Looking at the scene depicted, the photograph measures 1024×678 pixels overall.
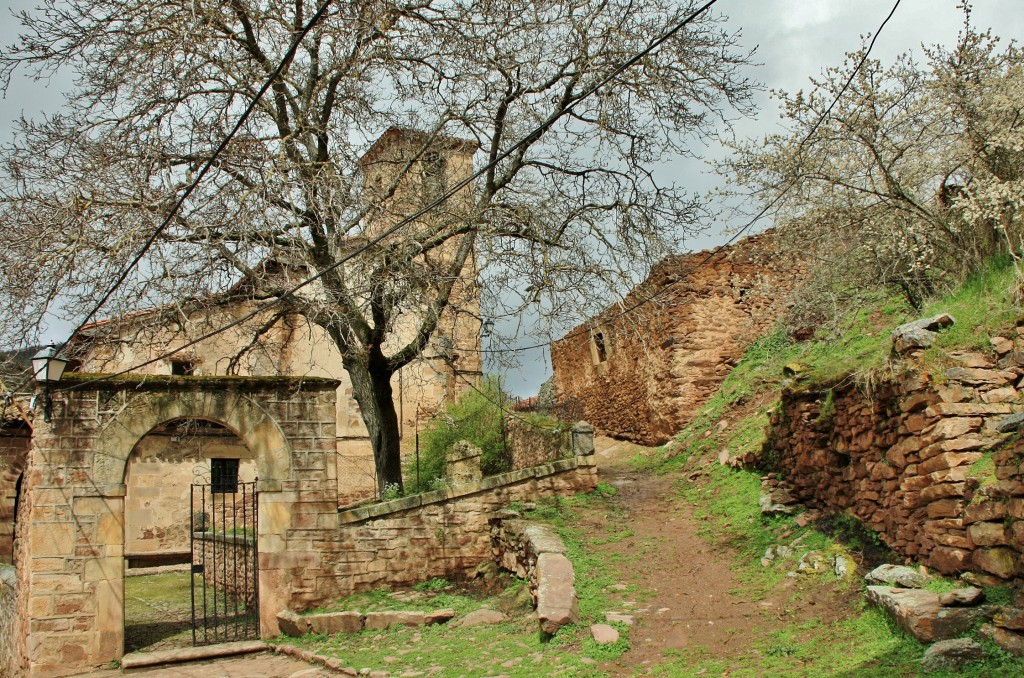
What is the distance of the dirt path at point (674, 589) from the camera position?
6711 mm

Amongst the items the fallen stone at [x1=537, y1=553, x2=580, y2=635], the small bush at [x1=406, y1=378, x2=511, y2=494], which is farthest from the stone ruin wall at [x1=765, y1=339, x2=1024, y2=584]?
the small bush at [x1=406, y1=378, x2=511, y2=494]

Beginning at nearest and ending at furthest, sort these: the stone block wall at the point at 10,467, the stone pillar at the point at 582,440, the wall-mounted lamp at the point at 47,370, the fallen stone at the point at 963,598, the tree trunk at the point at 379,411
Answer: the fallen stone at the point at 963,598, the wall-mounted lamp at the point at 47,370, the tree trunk at the point at 379,411, the stone pillar at the point at 582,440, the stone block wall at the point at 10,467

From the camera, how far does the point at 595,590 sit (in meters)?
8.34

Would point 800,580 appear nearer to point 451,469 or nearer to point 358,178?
point 451,469

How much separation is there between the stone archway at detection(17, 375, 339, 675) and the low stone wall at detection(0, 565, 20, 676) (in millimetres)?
560

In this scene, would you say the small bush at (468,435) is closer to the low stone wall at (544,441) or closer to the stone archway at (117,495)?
the low stone wall at (544,441)

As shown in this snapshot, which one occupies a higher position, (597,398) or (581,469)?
(597,398)

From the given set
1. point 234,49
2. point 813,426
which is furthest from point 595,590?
point 234,49

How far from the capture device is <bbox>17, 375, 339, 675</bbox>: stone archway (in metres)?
9.56

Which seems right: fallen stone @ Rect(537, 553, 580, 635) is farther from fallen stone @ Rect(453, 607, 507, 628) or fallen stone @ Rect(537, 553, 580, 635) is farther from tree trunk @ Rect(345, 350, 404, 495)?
tree trunk @ Rect(345, 350, 404, 495)

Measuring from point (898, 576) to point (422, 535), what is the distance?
647 cm

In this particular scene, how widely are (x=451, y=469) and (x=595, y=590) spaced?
3.74m

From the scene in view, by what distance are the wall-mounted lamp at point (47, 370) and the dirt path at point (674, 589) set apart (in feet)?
22.8

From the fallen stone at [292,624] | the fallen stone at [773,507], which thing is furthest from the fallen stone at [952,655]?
the fallen stone at [292,624]
